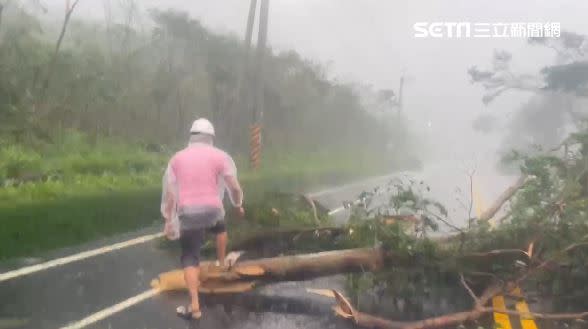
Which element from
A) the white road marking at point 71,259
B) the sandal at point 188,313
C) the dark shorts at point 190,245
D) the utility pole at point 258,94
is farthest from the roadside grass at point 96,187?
the sandal at point 188,313

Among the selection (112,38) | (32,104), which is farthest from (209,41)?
(32,104)

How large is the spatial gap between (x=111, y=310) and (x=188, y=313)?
0.62 metres

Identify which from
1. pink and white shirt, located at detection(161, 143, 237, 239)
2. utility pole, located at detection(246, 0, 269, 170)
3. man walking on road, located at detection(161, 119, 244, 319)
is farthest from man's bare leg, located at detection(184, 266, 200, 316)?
utility pole, located at detection(246, 0, 269, 170)

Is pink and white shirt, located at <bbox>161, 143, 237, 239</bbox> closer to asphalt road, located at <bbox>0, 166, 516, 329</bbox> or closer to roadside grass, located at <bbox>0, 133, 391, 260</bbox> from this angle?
asphalt road, located at <bbox>0, 166, 516, 329</bbox>

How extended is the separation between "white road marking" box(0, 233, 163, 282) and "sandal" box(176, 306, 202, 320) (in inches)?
72.3

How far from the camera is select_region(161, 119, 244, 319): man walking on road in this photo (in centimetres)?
516

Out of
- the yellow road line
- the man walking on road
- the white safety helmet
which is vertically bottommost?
the yellow road line

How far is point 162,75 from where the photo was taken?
15.8 m

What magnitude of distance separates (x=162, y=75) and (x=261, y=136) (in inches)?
246

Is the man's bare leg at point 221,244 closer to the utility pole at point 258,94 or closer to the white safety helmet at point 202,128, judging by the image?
the white safety helmet at point 202,128

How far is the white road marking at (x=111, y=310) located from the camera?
191 inches

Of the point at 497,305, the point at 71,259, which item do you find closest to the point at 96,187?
the point at 71,259

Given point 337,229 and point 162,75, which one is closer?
point 337,229

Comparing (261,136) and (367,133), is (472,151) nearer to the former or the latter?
(367,133)
